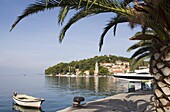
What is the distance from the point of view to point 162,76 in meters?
5.36

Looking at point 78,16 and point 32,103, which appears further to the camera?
point 32,103

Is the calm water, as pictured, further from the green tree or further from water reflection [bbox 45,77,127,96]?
the green tree

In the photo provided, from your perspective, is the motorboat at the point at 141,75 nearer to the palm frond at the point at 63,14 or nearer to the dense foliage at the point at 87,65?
the palm frond at the point at 63,14

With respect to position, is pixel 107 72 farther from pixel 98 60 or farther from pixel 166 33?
pixel 166 33

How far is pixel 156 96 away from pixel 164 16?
1.66 metres

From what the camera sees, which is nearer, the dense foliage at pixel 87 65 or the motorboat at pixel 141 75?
the motorboat at pixel 141 75

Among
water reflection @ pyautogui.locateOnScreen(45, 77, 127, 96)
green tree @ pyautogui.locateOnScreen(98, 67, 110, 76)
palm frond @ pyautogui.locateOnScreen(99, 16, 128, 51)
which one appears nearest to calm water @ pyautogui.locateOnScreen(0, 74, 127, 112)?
water reflection @ pyautogui.locateOnScreen(45, 77, 127, 96)

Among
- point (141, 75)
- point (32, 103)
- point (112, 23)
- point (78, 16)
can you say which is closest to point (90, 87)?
point (141, 75)

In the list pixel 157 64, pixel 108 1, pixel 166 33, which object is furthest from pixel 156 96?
pixel 108 1

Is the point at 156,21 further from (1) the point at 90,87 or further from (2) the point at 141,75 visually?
(1) the point at 90,87

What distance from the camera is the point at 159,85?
5430mm

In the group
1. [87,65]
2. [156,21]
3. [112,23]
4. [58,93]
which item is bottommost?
[58,93]

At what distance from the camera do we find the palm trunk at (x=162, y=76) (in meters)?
5.30

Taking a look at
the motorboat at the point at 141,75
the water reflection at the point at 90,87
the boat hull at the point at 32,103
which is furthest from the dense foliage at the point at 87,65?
the boat hull at the point at 32,103
